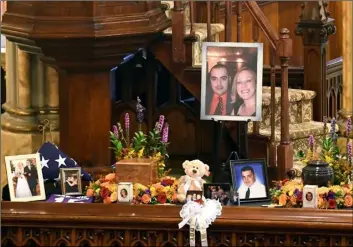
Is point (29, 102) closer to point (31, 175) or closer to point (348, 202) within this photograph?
point (31, 175)

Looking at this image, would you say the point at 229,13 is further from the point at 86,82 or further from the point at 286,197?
the point at 286,197

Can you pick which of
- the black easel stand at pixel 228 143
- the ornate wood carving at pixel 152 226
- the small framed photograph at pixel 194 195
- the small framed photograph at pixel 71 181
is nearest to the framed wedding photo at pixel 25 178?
the small framed photograph at pixel 71 181

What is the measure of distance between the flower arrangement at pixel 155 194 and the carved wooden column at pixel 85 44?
1634 millimetres

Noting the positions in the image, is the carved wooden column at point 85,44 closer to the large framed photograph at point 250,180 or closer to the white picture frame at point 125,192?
the large framed photograph at point 250,180

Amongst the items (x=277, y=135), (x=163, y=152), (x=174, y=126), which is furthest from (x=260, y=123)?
(x=163, y=152)

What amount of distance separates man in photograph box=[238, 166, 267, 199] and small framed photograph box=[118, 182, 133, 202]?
1.75 ft

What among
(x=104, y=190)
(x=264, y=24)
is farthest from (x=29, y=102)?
(x=104, y=190)

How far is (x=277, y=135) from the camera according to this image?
7.04 meters

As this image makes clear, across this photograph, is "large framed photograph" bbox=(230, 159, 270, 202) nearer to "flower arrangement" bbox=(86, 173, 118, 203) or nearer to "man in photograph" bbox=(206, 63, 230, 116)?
"flower arrangement" bbox=(86, 173, 118, 203)

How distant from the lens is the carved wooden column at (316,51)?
26.3 feet

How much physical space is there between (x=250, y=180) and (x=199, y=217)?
0.69m

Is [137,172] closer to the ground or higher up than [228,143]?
closer to the ground

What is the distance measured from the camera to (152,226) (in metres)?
4.66

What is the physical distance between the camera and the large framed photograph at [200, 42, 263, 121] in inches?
233
